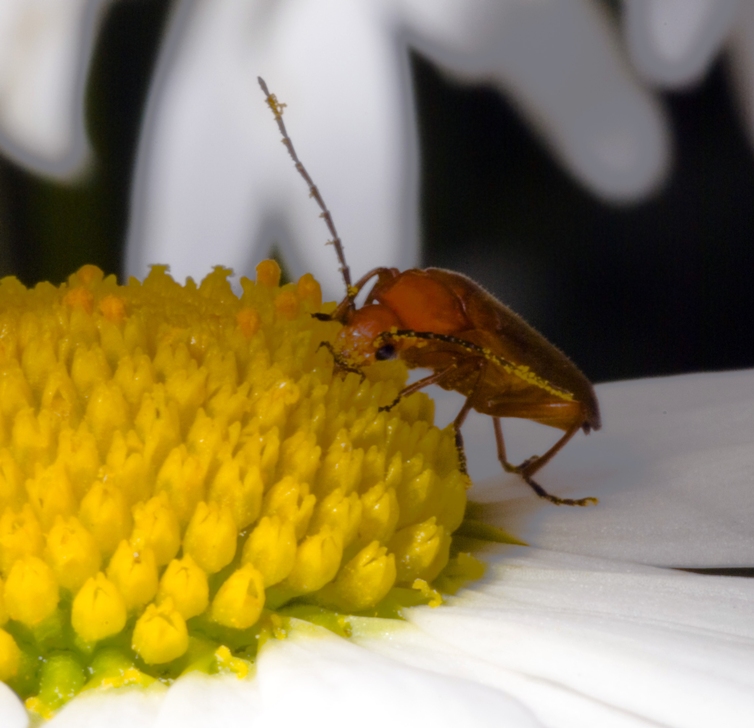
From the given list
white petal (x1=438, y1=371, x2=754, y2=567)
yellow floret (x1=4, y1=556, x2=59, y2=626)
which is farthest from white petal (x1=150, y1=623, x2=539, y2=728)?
white petal (x1=438, y1=371, x2=754, y2=567)

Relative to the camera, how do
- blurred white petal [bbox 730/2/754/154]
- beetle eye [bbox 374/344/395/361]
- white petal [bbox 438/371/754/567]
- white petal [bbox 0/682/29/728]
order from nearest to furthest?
white petal [bbox 0/682/29/728], beetle eye [bbox 374/344/395/361], white petal [bbox 438/371/754/567], blurred white petal [bbox 730/2/754/154]

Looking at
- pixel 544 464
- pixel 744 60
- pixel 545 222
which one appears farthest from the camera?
pixel 545 222

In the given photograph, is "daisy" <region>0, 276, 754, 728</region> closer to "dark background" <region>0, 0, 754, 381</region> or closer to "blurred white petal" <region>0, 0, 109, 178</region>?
"dark background" <region>0, 0, 754, 381</region>

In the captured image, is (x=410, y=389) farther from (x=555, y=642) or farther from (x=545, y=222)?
(x=545, y=222)

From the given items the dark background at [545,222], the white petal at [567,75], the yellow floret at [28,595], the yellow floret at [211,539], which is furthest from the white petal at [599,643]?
the white petal at [567,75]

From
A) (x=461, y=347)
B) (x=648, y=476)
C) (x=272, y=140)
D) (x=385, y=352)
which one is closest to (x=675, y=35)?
(x=272, y=140)
